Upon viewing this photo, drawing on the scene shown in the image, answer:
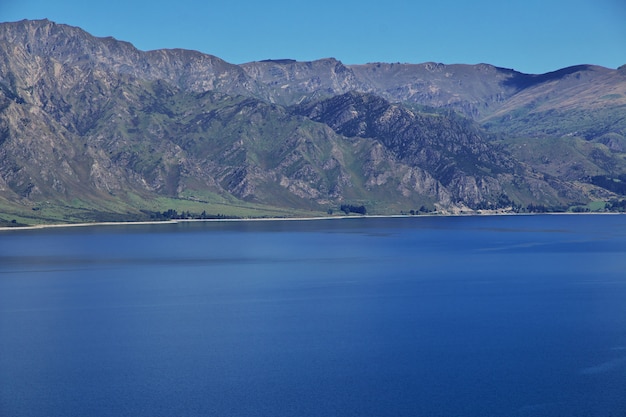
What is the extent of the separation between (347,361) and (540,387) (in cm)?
3071

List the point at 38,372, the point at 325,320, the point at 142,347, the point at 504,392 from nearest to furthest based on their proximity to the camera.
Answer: the point at 504,392, the point at 38,372, the point at 142,347, the point at 325,320

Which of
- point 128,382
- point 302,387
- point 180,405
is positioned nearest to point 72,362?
point 128,382

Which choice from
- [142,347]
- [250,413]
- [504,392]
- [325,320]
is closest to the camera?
[250,413]

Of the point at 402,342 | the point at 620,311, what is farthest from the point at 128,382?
the point at 620,311

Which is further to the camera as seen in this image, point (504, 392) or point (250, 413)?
point (504, 392)

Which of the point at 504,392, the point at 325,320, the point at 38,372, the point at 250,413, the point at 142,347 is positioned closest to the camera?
the point at 250,413

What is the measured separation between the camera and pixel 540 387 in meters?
119

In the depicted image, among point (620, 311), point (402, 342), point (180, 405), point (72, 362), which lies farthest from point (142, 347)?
point (620, 311)

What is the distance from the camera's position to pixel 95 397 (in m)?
114

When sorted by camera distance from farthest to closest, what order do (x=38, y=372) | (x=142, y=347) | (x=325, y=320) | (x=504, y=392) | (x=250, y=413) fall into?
1. (x=325, y=320)
2. (x=142, y=347)
3. (x=38, y=372)
4. (x=504, y=392)
5. (x=250, y=413)

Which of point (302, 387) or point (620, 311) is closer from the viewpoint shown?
point (302, 387)

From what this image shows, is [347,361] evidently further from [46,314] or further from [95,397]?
[46,314]

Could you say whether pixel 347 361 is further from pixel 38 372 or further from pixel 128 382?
pixel 38 372

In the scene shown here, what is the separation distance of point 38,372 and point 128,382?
15.5 m
